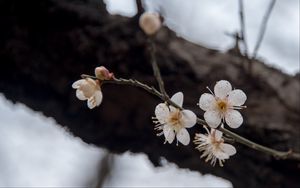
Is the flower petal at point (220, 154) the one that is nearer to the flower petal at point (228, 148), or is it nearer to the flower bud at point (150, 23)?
the flower petal at point (228, 148)

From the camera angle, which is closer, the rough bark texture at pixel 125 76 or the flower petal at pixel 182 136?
the flower petal at pixel 182 136

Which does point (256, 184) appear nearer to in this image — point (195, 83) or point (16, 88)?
point (195, 83)

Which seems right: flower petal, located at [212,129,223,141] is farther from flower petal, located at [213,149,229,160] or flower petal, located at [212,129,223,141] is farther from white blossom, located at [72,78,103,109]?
white blossom, located at [72,78,103,109]

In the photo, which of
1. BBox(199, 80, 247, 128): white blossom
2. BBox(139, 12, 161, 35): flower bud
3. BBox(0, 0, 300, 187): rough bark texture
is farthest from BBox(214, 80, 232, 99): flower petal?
BBox(0, 0, 300, 187): rough bark texture

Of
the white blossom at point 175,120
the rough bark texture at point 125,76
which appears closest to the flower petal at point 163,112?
the white blossom at point 175,120

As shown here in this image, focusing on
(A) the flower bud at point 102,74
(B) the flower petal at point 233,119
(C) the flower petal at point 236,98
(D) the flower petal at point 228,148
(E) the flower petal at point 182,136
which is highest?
(C) the flower petal at point 236,98

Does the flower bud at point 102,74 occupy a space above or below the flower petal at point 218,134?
above

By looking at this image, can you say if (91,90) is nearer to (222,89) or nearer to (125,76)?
(222,89)
